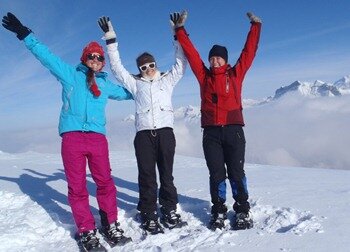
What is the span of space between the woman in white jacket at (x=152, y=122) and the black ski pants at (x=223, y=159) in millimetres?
605

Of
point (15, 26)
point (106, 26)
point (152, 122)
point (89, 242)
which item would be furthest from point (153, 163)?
point (15, 26)

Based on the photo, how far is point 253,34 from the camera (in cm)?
504

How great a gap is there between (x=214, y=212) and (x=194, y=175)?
422cm

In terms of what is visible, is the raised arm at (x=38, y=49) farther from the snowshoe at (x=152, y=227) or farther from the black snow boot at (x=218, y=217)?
the black snow boot at (x=218, y=217)

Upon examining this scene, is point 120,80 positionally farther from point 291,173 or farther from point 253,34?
point 291,173

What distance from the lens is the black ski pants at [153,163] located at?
17.1 ft

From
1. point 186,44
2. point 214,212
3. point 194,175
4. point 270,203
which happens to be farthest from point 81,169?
point 194,175

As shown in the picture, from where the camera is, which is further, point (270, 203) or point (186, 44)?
point (270, 203)

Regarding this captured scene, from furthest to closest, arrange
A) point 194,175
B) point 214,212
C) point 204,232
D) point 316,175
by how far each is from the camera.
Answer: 1. point 194,175
2. point 316,175
3. point 214,212
4. point 204,232

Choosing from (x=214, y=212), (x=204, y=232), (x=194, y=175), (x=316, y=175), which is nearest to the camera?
(x=204, y=232)

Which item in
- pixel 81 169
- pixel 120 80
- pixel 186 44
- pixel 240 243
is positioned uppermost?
pixel 186 44

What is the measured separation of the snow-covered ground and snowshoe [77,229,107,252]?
176 mm

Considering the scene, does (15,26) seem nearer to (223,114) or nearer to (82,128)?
(82,128)

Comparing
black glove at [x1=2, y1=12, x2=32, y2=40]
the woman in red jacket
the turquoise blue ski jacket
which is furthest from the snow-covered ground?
black glove at [x1=2, y1=12, x2=32, y2=40]
